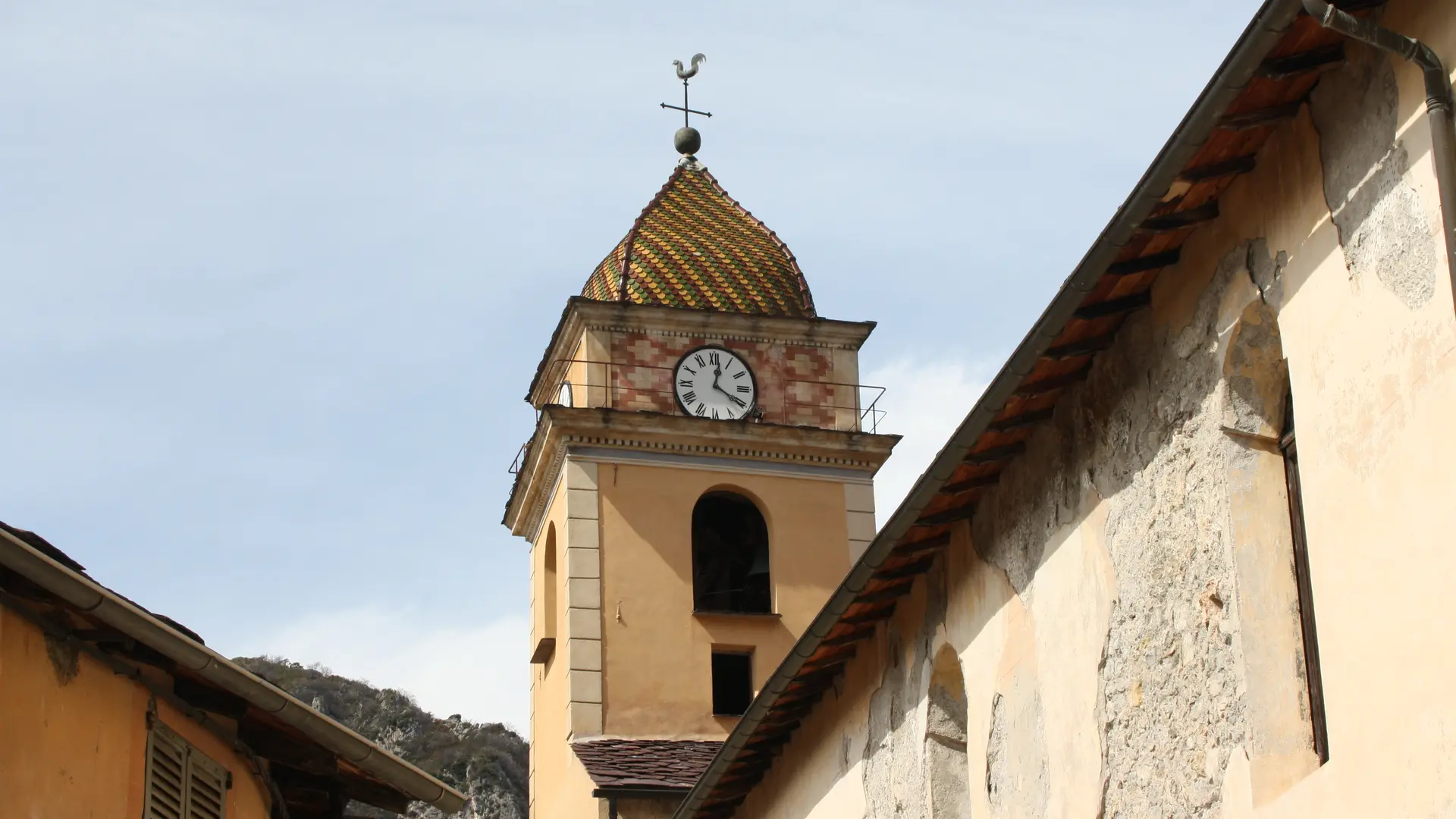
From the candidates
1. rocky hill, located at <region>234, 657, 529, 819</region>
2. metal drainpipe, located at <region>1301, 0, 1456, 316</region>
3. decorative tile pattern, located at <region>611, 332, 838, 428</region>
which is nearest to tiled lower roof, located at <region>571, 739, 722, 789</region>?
decorative tile pattern, located at <region>611, 332, 838, 428</region>

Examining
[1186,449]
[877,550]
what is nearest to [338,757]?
[877,550]

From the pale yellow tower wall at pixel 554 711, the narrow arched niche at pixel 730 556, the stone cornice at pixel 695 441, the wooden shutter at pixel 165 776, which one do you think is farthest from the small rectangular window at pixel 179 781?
the narrow arched niche at pixel 730 556

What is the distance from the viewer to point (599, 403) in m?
24.8

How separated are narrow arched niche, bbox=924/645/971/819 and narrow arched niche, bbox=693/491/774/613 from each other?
11595 mm

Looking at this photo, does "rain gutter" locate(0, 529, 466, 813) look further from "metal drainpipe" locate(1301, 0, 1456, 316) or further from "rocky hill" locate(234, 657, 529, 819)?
"rocky hill" locate(234, 657, 529, 819)

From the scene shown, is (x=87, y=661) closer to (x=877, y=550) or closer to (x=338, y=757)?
(x=338, y=757)

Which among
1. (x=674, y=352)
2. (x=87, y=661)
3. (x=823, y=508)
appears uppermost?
(x=674, y=352)

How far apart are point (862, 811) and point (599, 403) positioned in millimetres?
11113

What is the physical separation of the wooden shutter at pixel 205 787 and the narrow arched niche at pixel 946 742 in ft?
13.1

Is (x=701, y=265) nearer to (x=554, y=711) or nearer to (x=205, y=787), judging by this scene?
(x=554, y=711)

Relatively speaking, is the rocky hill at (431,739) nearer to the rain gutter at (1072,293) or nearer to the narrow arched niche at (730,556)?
the narrow arched niche at (730,556)

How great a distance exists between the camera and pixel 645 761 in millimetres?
23172

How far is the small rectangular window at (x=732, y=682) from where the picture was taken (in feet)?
79.7

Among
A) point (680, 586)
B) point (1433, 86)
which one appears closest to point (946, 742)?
point (1433, 86)
